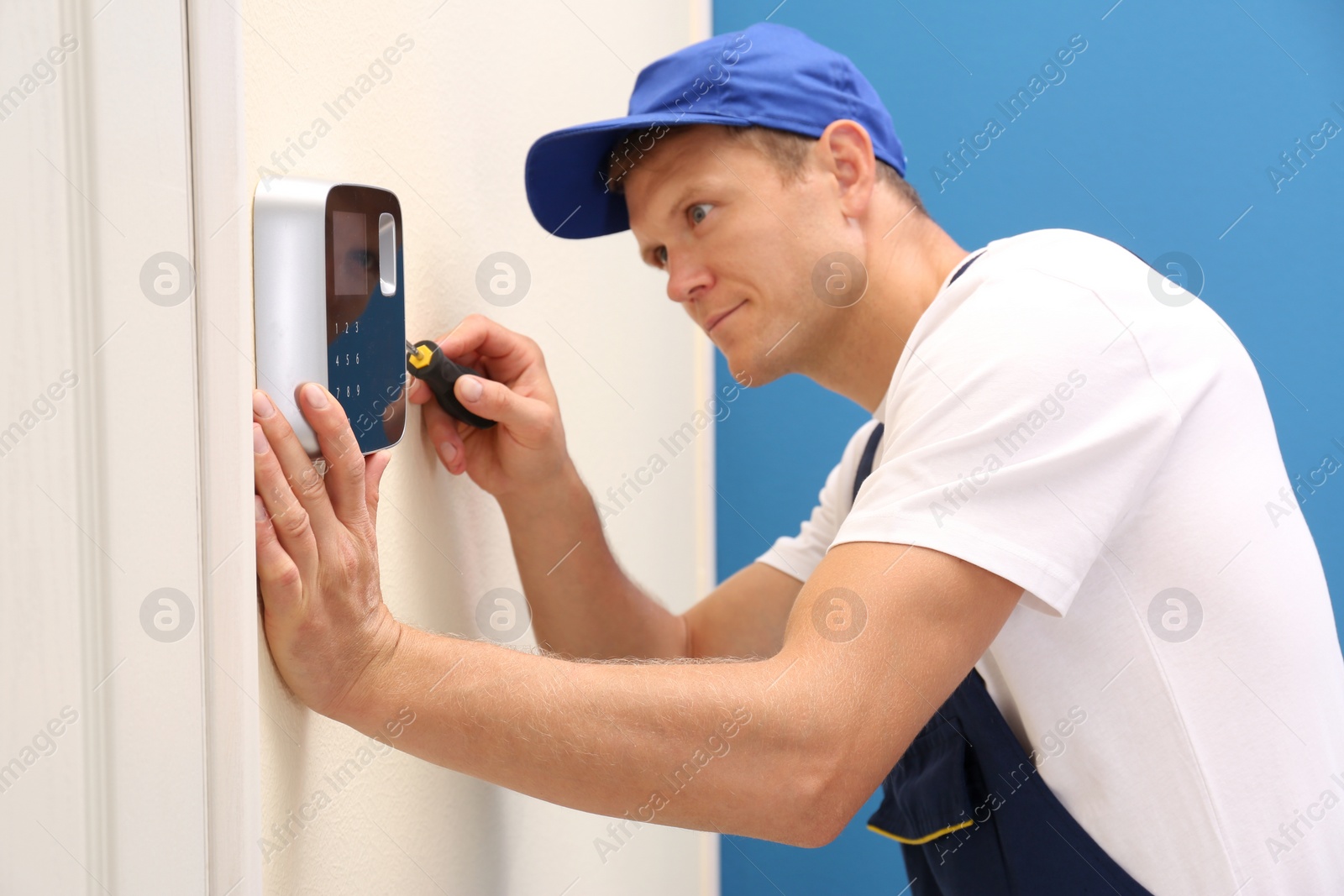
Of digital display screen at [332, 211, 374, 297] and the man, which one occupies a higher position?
digital display screen at [332, 211, 374, 297]

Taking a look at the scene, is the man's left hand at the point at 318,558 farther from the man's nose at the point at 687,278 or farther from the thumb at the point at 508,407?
the man's nose at the point at 687,278

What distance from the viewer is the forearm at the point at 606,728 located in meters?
0.50

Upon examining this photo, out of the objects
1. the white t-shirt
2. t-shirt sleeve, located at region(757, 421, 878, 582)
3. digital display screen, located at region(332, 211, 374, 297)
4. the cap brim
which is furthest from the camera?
t-shirt sleeve, located at region(757, 421, 878, 582)

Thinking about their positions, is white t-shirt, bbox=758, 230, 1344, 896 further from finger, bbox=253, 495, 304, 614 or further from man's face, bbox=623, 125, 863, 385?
finger, bbox=253, 495, 304, 614

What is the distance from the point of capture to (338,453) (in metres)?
0.48

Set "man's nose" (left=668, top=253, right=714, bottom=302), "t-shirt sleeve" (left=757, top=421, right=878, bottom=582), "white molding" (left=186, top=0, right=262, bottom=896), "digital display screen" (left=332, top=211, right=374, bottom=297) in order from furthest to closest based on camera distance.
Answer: "t-shirt sleeve" (left=757, top=421, right=878, bottom=582) < "man's nose" (left=668, top=253, right=714, bottom=302) < "digital display screen" (left=332, top=211, right=374, bottom=297) < "white molding" (left=186, top=0, right=262, bottom=896)

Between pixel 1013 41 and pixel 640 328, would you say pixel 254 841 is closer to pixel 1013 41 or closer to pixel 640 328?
pixel 640 328

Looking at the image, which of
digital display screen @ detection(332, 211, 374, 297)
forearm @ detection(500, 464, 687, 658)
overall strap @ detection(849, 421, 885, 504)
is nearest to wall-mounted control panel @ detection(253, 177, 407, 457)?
digital display screen @ detection(332, 211, 374, 297)

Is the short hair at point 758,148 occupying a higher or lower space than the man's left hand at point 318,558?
higher

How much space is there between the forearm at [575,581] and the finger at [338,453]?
0.30 metres

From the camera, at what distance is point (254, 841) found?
40 centimetres

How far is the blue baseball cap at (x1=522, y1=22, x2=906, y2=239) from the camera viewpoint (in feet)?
2.67

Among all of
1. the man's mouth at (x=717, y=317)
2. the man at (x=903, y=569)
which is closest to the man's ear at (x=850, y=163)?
the man at (x=903, y=569)

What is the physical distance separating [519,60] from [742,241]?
23 cm
